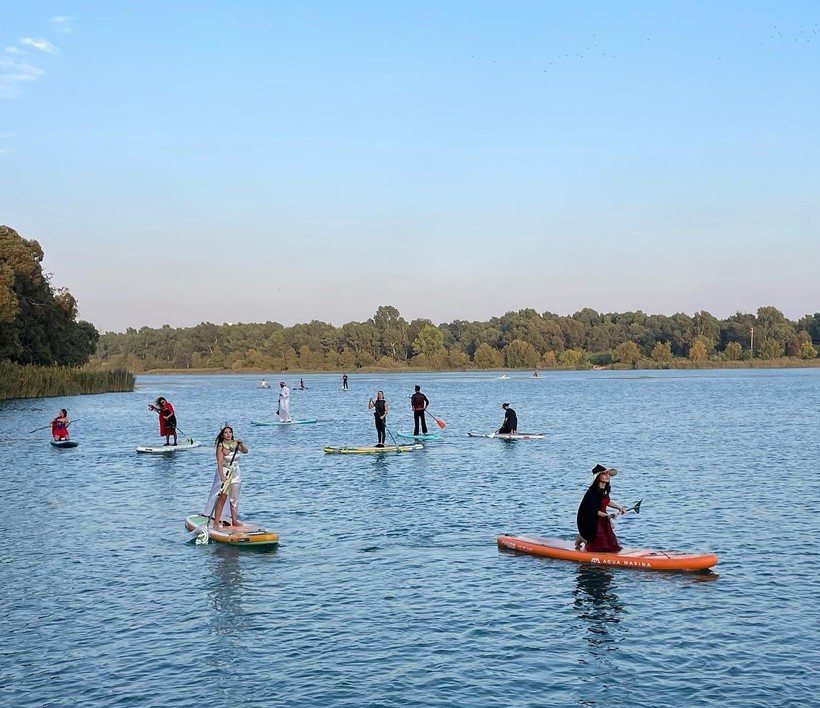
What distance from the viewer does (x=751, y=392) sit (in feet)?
334

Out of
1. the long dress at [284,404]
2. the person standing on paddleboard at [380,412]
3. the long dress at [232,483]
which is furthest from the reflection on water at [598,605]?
the long dress at [284,404]

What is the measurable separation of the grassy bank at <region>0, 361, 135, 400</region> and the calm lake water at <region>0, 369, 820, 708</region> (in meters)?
49.7

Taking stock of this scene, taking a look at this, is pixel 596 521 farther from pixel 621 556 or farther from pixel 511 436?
pixel 511 436

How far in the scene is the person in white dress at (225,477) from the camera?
1978cm

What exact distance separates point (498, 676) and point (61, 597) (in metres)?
8.16

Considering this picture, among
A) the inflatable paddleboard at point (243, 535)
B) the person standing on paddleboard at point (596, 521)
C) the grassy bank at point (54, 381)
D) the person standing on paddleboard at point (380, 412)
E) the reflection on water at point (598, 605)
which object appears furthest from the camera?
the grassy bank at point (54, 381)

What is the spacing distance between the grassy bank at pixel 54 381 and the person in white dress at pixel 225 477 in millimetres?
63827

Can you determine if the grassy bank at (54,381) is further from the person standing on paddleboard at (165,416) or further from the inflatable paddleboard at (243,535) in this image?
the inflatable paddleboard at (243,535)

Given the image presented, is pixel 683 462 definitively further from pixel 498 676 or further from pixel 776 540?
pixel 498 676

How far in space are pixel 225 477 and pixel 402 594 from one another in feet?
18.2

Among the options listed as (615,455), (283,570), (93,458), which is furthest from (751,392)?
(283,570)

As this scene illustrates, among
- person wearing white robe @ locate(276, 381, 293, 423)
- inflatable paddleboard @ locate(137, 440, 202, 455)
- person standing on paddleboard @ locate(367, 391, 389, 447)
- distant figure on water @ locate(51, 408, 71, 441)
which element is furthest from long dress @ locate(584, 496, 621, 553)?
person wearing white robe @ locate(276, 381, 293, 423)

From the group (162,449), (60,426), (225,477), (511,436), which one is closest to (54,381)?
(60,426)

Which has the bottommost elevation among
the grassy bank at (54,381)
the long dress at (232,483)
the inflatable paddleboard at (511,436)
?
the inflatable paddleboard at (511,436)
